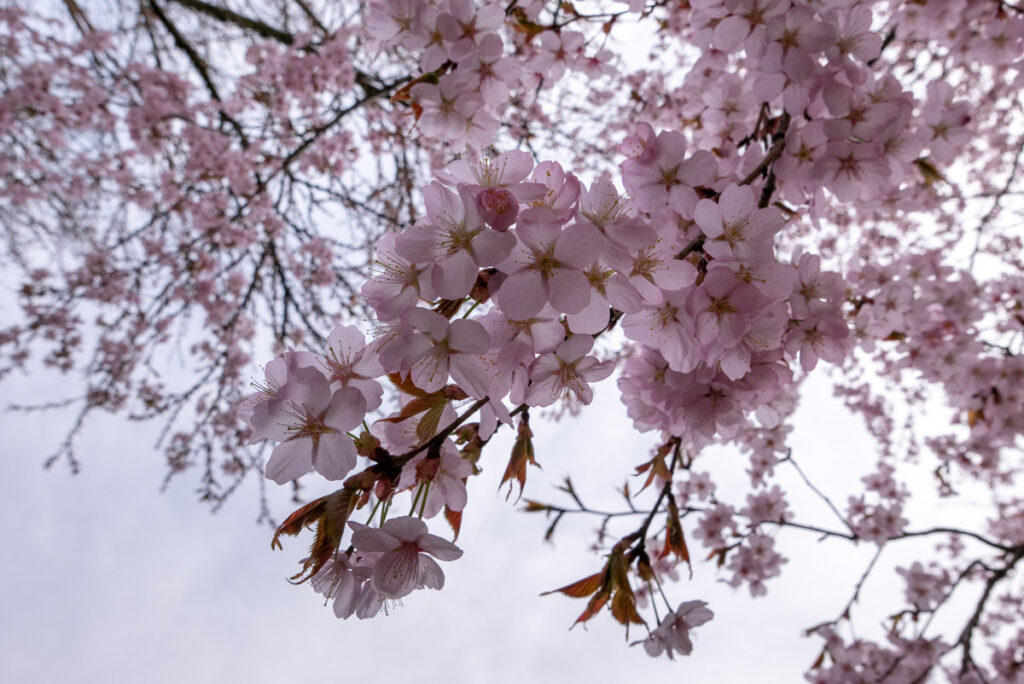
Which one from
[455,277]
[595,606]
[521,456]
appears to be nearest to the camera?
[455,277]

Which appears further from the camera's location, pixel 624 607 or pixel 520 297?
pixel 624 607

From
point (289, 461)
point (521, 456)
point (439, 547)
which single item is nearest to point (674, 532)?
point (521, 456)

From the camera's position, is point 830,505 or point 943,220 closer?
point 830,505

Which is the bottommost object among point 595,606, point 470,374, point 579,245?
point 595,606

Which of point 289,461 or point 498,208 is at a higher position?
point 498,208

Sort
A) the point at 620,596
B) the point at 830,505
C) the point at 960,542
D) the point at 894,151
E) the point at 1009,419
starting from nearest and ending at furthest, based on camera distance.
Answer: the point at 620,596 < the point at 894,151 < the point at 830,505 < the point at 1009,419 < the point at 960,542

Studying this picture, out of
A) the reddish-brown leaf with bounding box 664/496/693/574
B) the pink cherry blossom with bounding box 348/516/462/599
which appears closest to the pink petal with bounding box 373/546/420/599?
the pink cherry blossom with bounding box 348/516/462/599

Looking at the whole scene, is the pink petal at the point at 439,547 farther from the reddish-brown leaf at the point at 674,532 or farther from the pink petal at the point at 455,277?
the reddish-brown leaf at the point at 674,532

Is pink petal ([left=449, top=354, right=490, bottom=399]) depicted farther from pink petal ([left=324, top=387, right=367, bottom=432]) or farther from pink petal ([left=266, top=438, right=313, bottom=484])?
pink petal ([left=266, top=438, right=313, bottom=484])

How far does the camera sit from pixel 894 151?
1555 mm

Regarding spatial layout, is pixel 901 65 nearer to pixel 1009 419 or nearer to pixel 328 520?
pixel 1009 419

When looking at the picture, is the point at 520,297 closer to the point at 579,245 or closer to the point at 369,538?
the point at 579,245

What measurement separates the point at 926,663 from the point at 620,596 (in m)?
2.83

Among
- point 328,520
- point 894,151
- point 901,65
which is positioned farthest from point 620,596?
point 901,65
